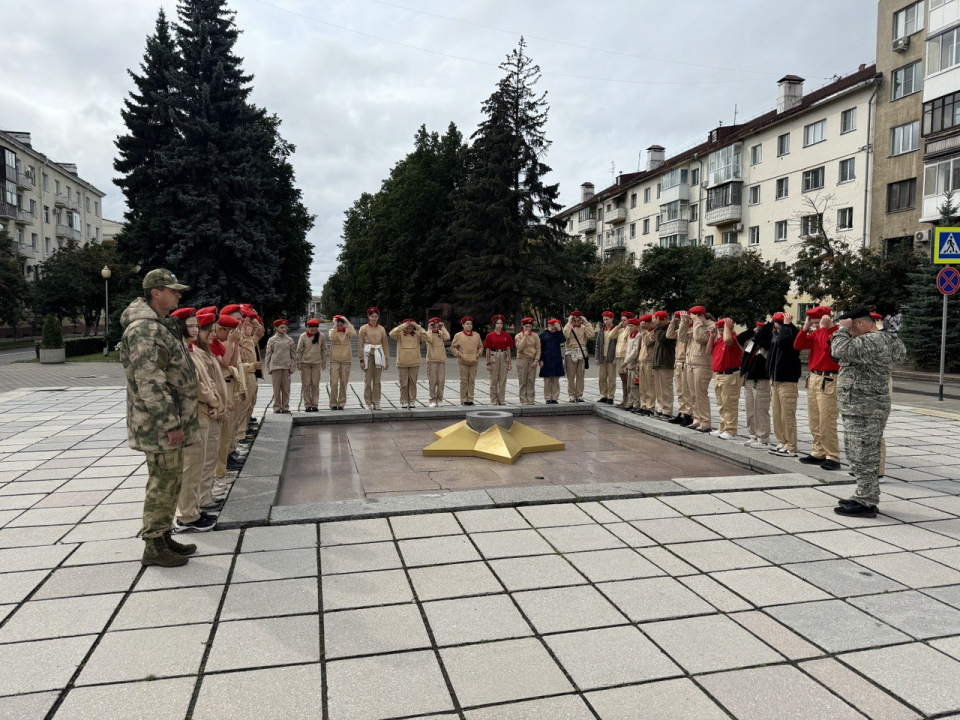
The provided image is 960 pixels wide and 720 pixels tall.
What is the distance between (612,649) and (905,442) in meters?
8.11

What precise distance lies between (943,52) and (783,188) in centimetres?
1045

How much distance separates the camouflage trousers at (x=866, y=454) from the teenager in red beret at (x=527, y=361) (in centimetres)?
794

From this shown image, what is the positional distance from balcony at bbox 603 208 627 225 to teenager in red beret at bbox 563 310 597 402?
43999 mm

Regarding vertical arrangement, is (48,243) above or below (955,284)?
above

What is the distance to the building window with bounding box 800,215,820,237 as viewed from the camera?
32188mm

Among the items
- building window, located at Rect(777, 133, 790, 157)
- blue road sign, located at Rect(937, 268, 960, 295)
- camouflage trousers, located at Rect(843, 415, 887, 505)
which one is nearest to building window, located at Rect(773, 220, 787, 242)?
building window, located at Rect(777, 133, 790, 157)

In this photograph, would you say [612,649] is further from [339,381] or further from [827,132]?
[827,132]

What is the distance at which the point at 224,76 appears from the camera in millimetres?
28562

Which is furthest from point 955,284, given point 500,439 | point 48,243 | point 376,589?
point 48,243

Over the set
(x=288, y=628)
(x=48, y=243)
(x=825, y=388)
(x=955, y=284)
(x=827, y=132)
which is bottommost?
(x=288, y=628)

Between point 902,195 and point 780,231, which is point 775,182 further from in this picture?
point 902,195

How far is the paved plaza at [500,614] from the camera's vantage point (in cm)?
300

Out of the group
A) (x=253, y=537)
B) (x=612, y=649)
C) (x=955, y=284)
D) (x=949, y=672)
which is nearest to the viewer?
(x=949, y=672)

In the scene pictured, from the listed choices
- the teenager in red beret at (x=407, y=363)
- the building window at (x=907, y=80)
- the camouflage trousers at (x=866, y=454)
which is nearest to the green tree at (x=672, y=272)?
the building window at (x=907, y=80)
